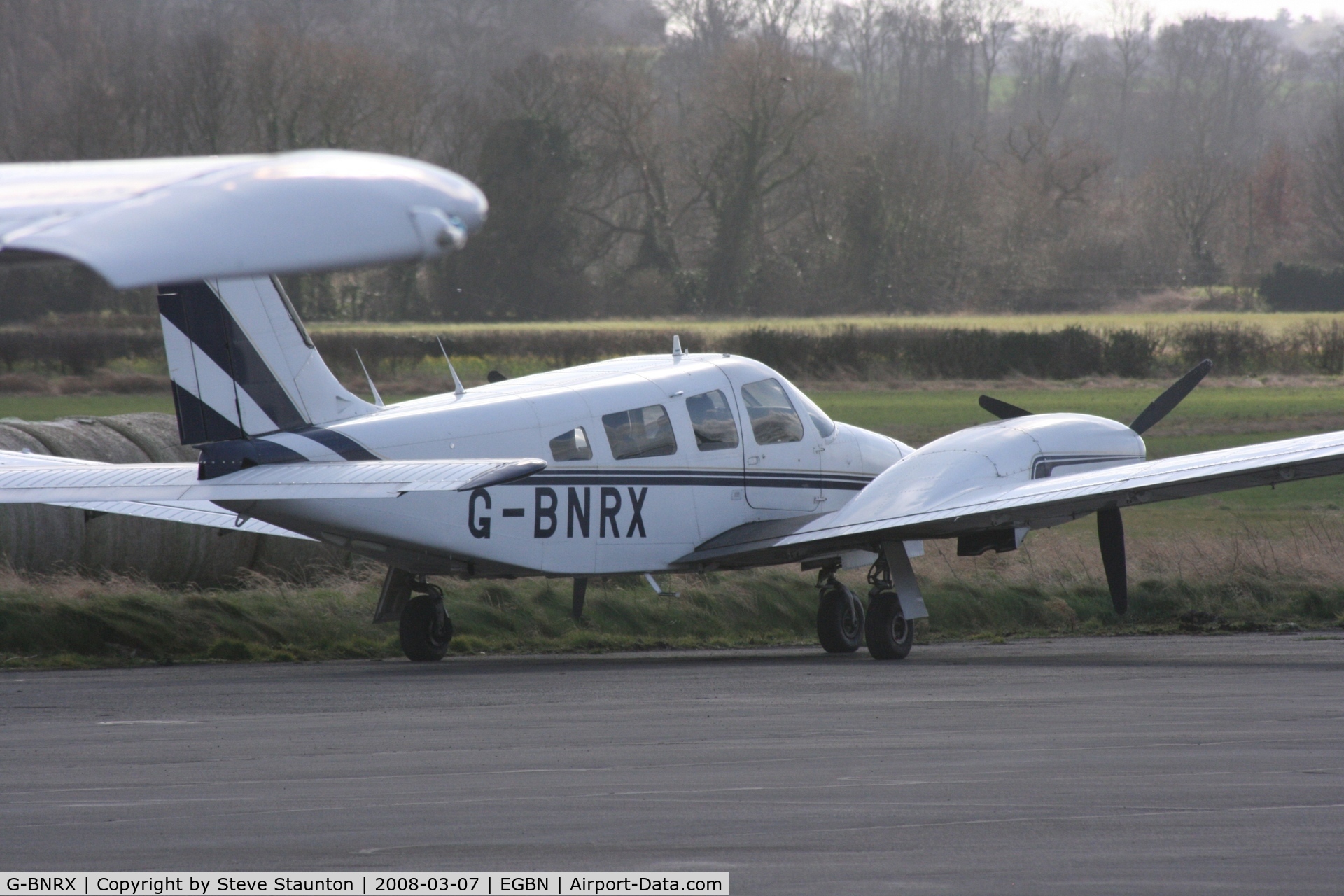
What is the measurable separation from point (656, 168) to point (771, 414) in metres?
61.3

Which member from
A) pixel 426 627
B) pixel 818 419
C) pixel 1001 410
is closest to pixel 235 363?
pixel 426 627

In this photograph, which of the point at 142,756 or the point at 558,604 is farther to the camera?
the point at 558,604

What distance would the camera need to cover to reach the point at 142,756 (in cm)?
922

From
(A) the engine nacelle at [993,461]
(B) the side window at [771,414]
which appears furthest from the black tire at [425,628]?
(A) the engine nacelle at [993,461]

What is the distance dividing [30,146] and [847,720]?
187 feet

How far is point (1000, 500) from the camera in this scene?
14398 mm

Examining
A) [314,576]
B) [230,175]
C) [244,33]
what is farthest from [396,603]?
[244,33]

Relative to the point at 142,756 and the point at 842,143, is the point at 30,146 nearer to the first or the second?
the point at 842,143

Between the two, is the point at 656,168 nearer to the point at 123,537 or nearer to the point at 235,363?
the point at 123,537

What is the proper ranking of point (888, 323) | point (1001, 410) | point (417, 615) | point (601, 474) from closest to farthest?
point (601, 474)
point (417, 615)
point (1001, 410)
point (888, 323)

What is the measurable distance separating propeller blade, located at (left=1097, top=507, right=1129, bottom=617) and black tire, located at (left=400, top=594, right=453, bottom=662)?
6330 mm

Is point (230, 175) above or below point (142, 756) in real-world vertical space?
above

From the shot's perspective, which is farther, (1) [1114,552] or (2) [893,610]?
(1) [1114,552]

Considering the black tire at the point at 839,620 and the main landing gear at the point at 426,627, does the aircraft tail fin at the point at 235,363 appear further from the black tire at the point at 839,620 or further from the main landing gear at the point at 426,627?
the black tire at the point at 839,620
